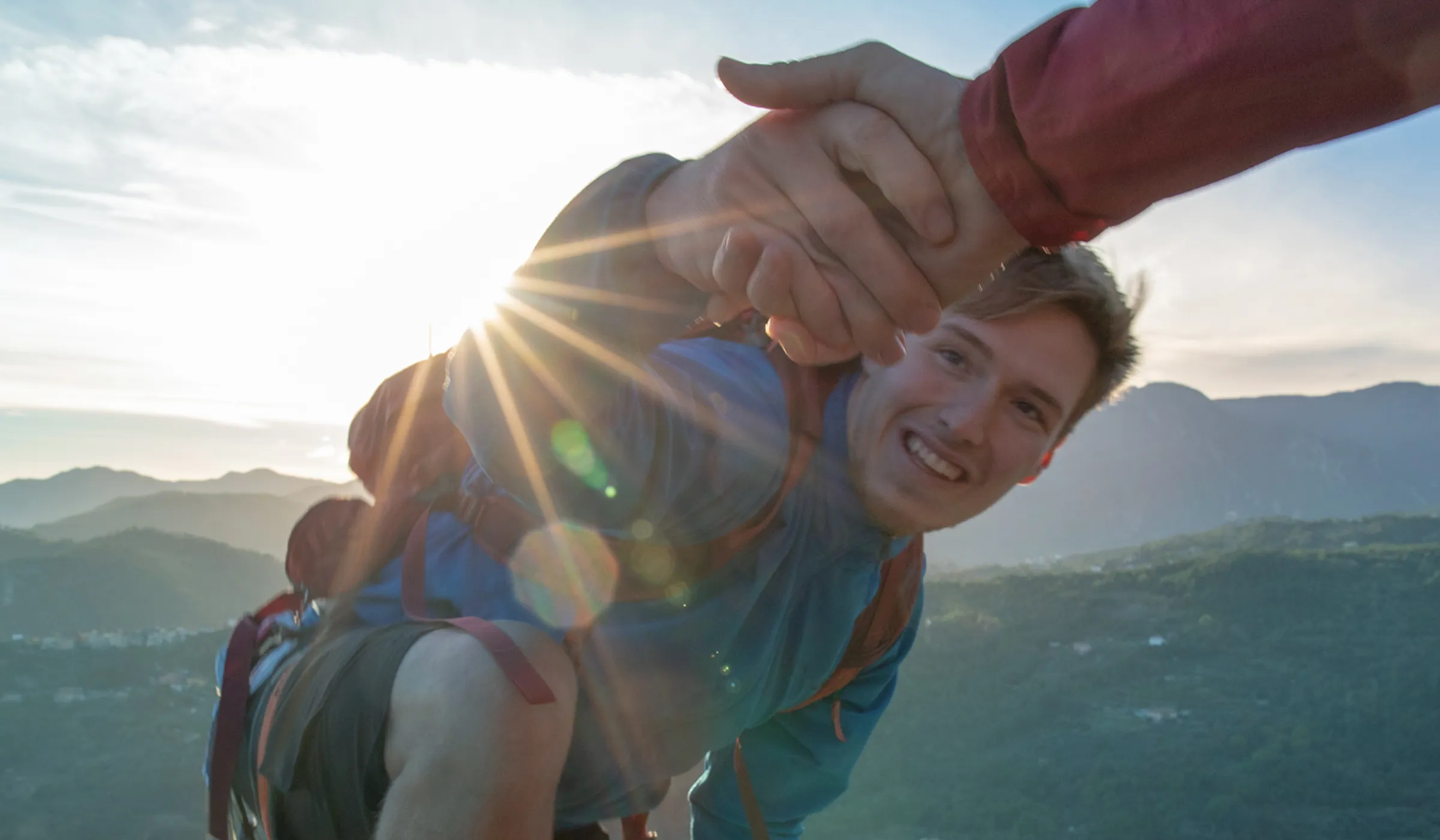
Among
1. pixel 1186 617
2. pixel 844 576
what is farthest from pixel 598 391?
pixel 1186 617

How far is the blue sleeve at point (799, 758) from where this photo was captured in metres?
2.79

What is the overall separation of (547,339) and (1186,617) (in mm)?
11423

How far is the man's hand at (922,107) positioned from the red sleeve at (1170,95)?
0.08 feet

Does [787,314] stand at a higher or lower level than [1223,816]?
higher

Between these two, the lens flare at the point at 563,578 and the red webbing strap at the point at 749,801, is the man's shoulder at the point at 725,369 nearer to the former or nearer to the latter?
the lens flare at the point at 563,578

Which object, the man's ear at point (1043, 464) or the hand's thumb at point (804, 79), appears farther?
the man's ear at point (1043, 464)

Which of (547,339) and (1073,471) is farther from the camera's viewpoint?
(1073,471)

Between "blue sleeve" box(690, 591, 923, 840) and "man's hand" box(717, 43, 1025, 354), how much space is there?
1981 millimetres

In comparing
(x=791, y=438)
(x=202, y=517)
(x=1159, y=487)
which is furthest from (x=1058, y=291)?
(x=1159, y=487)

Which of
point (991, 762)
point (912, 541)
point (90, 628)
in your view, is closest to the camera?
point (912, 541)

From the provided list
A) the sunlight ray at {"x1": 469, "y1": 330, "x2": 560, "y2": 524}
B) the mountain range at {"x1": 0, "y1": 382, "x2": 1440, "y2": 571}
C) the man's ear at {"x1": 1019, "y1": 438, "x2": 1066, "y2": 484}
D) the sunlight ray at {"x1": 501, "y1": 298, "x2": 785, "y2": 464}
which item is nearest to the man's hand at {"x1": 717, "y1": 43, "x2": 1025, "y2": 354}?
the sunlight ray at {"x1": 501, "y1": 298, "x2": 785, "y2": 464}

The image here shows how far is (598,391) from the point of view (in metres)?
1.41

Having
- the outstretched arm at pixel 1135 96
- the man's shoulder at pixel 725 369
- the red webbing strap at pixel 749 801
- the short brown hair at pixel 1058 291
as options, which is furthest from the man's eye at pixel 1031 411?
the outstretched arm at pixel 1135 96

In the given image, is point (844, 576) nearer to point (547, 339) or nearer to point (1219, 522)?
point (547, 339)
